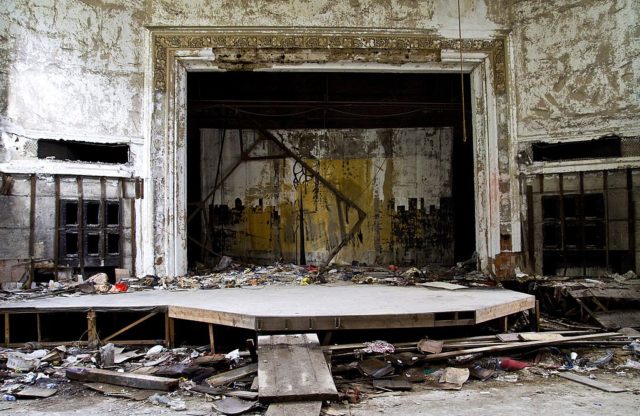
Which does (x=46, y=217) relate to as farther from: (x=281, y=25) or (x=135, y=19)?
(x=281, y=25)

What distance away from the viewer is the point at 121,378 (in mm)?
4543

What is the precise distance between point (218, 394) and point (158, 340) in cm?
198

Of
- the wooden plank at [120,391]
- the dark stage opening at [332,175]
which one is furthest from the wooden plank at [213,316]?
the dark stage opening at [332,175]

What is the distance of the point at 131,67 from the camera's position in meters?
8.31

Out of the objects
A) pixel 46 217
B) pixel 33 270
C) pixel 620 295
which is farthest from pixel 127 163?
pixel 620 295

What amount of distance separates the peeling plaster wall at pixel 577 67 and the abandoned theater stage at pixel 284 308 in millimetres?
3058

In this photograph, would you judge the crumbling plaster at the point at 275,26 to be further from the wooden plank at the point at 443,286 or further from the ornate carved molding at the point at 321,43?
the wooden plank at the point at 443,286

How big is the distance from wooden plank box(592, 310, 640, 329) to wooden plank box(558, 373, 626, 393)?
1891 mm

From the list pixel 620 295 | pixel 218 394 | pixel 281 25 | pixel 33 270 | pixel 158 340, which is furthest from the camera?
pixel 281 25

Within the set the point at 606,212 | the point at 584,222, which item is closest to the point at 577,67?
the point at 606,212

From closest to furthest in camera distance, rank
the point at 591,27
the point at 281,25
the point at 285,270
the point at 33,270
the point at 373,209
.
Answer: the point at 33,270 < the point at 591,27 < the point at 281,25 < the point at 285,270 < the point at 373,209

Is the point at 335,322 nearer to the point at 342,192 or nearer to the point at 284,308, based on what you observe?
the point at 284,308

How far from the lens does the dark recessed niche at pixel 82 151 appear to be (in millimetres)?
7793

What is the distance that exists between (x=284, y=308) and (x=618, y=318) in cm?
392
